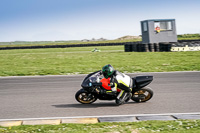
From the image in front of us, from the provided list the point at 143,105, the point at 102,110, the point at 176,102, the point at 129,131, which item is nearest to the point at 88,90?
the point at 102,110

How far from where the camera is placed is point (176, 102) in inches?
380

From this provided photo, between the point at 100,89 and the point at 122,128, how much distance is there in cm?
292

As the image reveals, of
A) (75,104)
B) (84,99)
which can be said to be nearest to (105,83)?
(84,99)

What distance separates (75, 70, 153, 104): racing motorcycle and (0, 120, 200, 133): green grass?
2.45 m

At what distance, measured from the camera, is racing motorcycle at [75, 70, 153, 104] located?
9.31m

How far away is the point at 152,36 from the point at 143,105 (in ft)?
98.8

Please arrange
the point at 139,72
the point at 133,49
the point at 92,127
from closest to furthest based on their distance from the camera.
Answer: the point at 92,127 → the point at 139,72 → the point at 133,49

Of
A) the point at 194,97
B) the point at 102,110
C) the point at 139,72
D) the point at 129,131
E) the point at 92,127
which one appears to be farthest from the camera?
the point at 139,72

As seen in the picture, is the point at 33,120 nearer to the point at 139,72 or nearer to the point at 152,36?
the point at 139,72

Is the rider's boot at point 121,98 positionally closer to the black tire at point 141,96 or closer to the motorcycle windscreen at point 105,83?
the motorcycle windscreen at point 105,83

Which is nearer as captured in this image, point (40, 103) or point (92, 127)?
point (92, 127)

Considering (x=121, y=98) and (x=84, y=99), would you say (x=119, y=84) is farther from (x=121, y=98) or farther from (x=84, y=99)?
(x=84, y=99)

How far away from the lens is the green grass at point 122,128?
632cm

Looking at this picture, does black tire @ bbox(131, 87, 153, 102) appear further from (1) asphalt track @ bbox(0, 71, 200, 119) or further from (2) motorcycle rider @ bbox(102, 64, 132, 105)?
(2) motorcycle rider @ bbox(102, 64, 132, 105)
